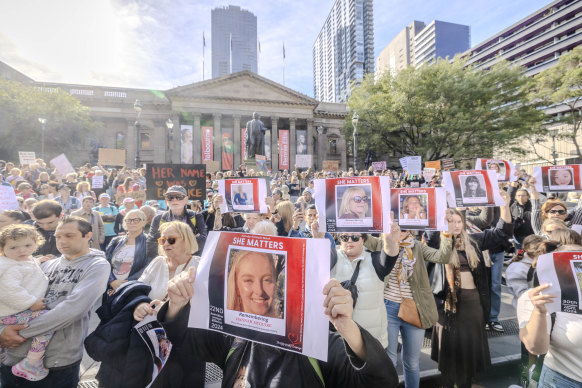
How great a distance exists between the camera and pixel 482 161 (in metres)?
7.75

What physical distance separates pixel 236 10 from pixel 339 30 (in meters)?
79.4

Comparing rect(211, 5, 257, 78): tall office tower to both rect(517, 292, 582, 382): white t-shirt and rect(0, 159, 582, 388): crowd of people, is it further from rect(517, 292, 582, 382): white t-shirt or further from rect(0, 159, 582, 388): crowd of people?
rect(517, 292, 582, 382): white t-shirt

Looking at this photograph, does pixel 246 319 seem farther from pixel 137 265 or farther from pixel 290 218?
pixel 290 218

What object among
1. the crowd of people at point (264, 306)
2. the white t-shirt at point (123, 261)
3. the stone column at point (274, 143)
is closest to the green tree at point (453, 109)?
the stone column at point (274, 143)

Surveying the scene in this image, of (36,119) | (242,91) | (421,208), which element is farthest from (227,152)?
(421,208)

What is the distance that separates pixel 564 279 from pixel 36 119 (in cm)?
4177

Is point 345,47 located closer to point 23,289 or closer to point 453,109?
point 453,109

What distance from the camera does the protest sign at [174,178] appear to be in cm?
579

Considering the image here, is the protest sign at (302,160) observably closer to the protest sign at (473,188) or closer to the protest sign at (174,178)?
the protest sign at (174,178)

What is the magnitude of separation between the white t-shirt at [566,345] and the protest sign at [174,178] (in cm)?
552

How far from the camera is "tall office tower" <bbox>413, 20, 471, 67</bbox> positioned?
337 feet

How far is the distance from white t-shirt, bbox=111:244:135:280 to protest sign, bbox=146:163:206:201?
7.65ft

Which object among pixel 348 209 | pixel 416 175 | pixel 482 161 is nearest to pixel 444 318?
pixel 348 209

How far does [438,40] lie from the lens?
343 ft
